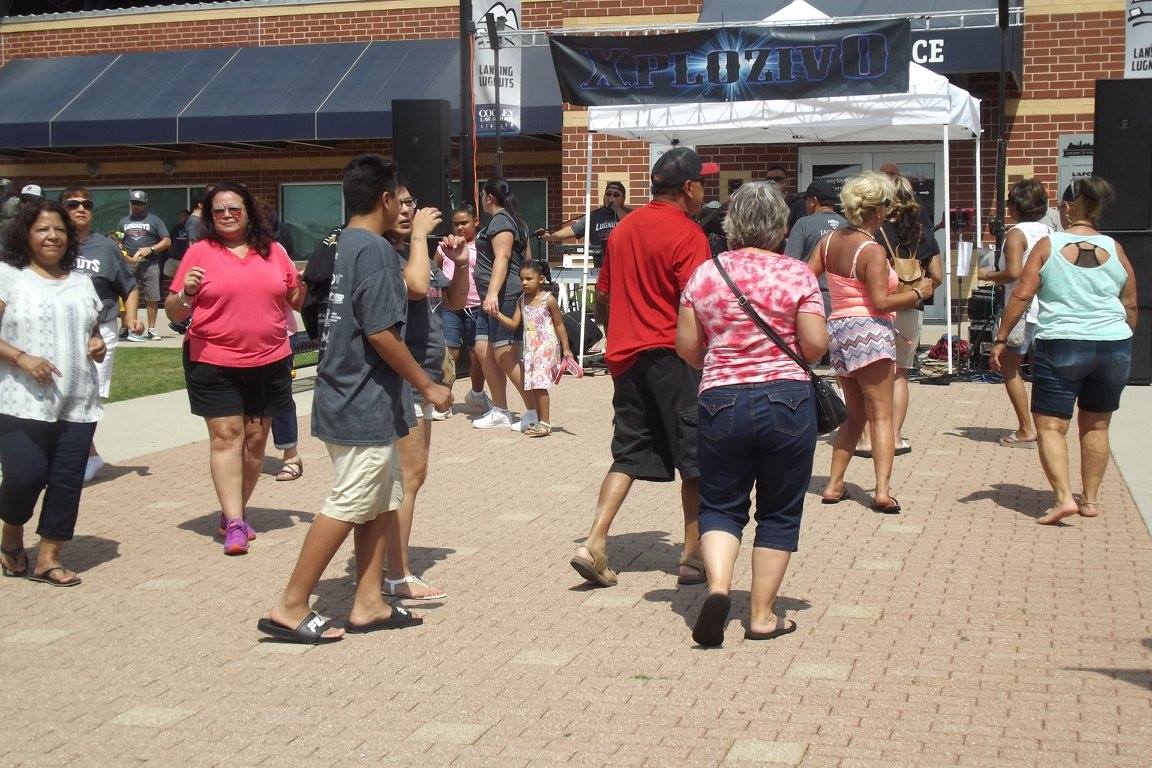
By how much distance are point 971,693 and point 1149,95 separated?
354 inches

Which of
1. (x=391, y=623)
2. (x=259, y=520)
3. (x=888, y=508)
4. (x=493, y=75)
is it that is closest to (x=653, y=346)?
(x=391, y=623)

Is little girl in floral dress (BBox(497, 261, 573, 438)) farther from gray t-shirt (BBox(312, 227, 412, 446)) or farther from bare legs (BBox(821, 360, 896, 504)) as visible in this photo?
gray t-shirt (BBox(312, 227, 412, 446))

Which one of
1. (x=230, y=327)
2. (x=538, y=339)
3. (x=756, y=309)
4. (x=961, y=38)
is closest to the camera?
(x=756, y=309)

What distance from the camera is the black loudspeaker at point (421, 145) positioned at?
38.5ft

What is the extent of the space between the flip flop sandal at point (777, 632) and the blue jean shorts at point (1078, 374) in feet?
9.15

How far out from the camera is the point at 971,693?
4.84 metres

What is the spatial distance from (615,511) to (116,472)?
15.0ft

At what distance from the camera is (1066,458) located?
305 inches

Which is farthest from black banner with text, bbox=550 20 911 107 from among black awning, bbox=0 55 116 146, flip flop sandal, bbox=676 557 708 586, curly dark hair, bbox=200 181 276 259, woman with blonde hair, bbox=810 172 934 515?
black awning, bbox=0 55 116 146

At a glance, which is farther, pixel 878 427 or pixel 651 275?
pixel 878 427

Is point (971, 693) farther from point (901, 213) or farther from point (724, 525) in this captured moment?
point (901, 213)

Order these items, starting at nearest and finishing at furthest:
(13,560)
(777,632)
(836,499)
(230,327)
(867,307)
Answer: (777,632)
(13,560)
(230,327)
(867,307)
(836,499)

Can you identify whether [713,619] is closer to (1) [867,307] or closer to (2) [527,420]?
(1) [867,307]

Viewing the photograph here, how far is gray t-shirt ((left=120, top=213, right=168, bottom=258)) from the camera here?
1950cm
